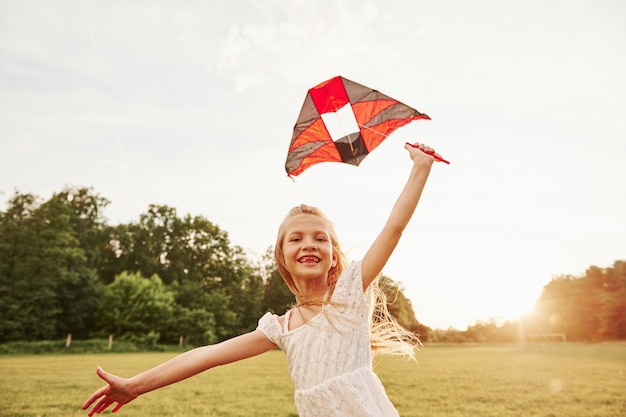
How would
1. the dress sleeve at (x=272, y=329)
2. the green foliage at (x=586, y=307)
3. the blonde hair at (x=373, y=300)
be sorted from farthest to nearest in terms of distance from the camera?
the green foliage at (x=586, y=307), the blonde hair at (x=373, y=300), the dress sleeve at (x=272, y=329)

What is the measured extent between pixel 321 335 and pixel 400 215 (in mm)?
691

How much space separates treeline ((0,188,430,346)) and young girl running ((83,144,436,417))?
33.7m

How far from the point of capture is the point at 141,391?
8.11 ft

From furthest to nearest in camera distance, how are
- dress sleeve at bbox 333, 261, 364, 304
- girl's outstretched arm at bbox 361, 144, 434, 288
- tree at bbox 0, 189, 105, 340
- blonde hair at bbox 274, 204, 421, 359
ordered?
tree at bbox 0, 189, 105, 340 < blonde hair at bbox 274, 204, 421, 359 < dress sleeve at bbox 333, 261, 364, 304 < girl's outstretched arm at bbox 361, 144, 434, 288

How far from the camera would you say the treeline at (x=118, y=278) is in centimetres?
4434

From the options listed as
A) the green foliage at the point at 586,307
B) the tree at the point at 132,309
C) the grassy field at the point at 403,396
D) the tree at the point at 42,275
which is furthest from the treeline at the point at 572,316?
the grassy field at the point at 403,396

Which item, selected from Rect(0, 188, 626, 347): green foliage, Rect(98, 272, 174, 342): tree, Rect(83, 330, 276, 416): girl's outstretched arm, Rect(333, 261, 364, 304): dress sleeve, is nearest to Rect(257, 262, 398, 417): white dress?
Rect(333, 261, 364, 304): dress sleeve

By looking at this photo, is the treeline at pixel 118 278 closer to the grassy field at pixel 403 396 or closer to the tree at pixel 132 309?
the tree at pixel 132 309

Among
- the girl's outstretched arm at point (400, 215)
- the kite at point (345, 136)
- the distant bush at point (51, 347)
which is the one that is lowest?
the distant bush at point (51, 347)

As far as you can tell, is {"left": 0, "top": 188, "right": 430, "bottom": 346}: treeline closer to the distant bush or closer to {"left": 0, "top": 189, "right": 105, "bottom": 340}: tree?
{"left": 0, "top": 189, "right": 105, "bottom": 340}: tree

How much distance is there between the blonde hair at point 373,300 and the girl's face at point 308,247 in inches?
2.4

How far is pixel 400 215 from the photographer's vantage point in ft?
7.47

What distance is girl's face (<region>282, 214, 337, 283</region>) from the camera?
2621mm

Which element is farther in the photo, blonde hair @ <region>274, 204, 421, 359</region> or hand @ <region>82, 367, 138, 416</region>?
blonde hair @ <region>274, 204, 421, 359</region>
